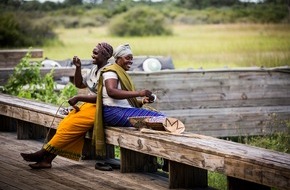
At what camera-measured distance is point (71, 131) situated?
9281mm

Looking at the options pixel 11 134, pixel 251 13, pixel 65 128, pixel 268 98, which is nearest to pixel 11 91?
pixel 11 134

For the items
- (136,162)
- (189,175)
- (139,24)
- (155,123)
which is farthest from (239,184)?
(139,24)

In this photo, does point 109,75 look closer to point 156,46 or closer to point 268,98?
point 268,98

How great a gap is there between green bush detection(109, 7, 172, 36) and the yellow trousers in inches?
1090

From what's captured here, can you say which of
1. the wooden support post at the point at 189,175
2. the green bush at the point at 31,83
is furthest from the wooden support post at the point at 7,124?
the wooden support post at the point at 189,175

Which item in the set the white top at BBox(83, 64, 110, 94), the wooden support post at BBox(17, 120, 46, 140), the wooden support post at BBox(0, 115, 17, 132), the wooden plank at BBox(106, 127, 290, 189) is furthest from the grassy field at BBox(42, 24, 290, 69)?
the wooden plank at BBox(106, 127, 290, 189)

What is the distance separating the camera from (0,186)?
27.7ft

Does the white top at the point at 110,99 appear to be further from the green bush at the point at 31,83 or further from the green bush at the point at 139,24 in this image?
the green bush at the point at 139,24

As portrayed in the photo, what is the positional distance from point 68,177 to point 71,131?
0.54 meters

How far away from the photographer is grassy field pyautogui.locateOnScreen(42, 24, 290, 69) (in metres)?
23.9

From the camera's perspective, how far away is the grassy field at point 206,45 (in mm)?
23875

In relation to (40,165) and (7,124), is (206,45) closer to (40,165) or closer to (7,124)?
(7,124)

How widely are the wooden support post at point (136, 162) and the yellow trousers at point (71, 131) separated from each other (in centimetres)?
42

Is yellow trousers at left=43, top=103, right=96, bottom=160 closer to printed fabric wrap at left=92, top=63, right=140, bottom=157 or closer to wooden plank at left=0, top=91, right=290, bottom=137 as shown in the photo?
printed fabric wrap at left=92, top=63, right=140, bottom=157
